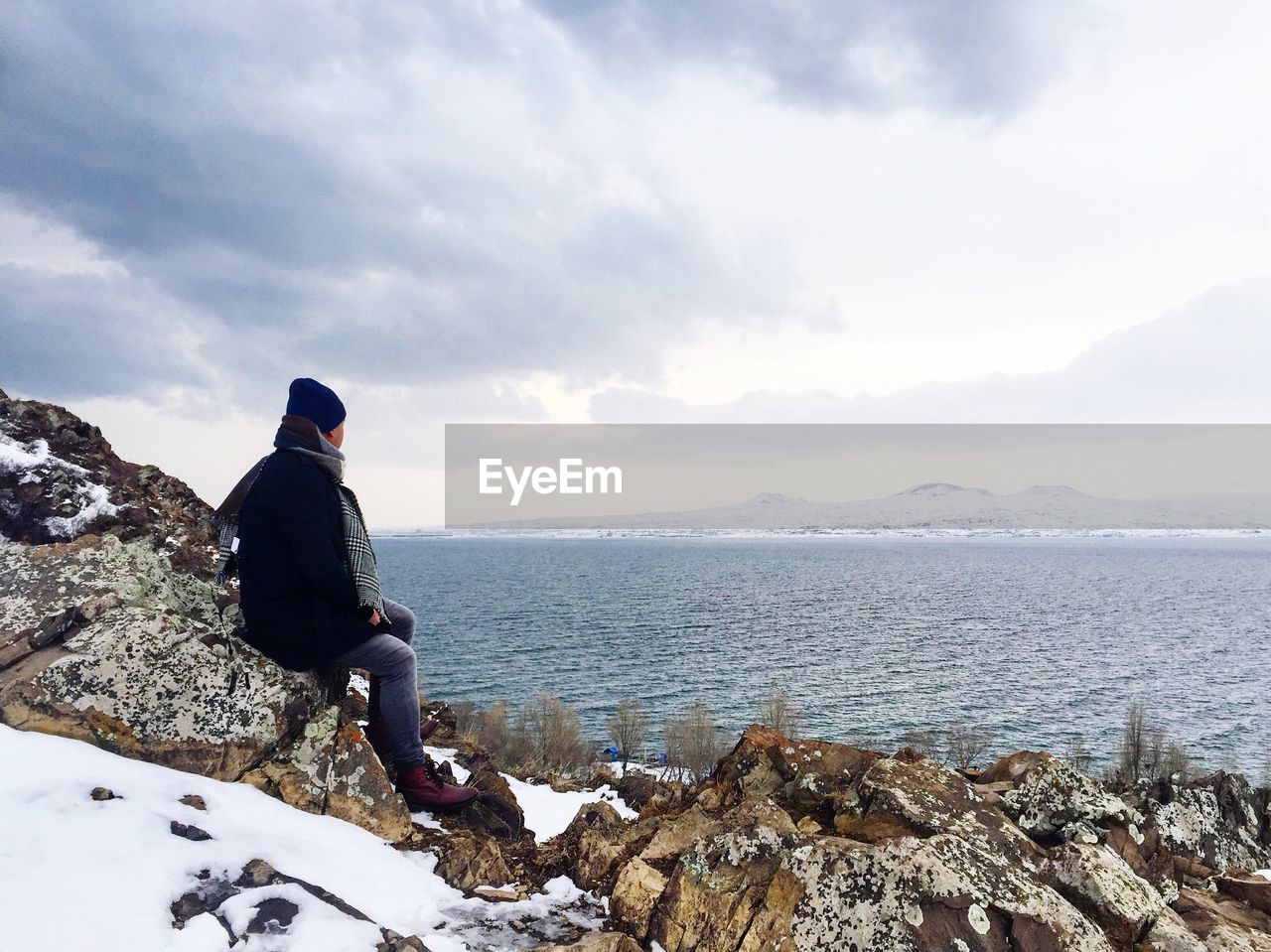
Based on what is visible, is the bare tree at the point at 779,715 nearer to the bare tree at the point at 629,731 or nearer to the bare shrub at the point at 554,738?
the bare tree at the point at 629,731

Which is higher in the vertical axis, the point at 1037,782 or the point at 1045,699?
the point at 1037,782

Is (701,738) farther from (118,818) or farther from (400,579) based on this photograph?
(400,579)

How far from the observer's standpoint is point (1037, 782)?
575cm

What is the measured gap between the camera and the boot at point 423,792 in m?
6.44

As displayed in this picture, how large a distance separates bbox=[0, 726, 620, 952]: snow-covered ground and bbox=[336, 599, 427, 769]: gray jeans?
88cm

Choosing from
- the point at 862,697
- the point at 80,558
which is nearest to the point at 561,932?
the point at 80,558

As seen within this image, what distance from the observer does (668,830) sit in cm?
552

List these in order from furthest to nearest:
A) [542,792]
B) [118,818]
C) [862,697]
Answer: [862,697]
[542,792]
[118,818]

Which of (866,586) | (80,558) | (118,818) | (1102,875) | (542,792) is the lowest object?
(866,586)

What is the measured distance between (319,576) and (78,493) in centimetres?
604

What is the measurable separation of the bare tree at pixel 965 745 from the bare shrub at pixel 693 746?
45.8 feet

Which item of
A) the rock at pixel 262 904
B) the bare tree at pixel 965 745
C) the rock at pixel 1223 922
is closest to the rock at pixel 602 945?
the rock at pixel 262 904

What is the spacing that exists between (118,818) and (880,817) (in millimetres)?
5165

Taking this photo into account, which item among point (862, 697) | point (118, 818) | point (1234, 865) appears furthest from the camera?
point (862, 697)
